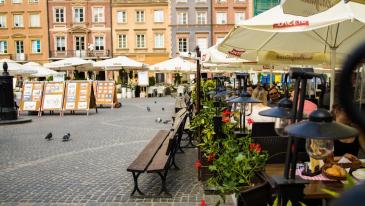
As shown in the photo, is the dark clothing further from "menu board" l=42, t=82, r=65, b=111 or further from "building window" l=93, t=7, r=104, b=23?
"building window" l=93, t=7, r=104, b=23

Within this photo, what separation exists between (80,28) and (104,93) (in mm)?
32048

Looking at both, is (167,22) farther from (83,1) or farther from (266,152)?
(266,152)

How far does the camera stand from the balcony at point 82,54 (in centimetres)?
5078

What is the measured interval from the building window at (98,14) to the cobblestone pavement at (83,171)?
39628 millimetres

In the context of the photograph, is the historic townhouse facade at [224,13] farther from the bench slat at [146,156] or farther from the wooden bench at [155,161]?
the wooden bench at [155,161]

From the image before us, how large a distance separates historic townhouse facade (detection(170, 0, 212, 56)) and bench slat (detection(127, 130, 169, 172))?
143 feet

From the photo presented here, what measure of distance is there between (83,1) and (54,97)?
35599mm

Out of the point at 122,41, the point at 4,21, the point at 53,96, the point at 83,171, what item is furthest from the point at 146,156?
the point at 4,21

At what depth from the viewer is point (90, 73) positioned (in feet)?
166

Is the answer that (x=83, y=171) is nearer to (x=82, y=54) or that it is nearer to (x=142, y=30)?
(x=142, y=30)

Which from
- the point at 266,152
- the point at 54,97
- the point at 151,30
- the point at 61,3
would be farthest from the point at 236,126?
the point at 61,3

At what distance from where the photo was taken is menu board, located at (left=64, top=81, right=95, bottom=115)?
17781mm

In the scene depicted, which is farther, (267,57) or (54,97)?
(54,97)

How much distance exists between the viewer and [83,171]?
281 inches
